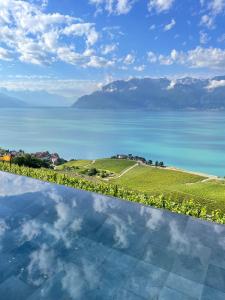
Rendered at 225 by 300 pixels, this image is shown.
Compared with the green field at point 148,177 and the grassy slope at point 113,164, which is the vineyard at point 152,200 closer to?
the green field at point 148,177

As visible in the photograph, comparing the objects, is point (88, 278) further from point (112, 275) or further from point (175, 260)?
point (175, 260)

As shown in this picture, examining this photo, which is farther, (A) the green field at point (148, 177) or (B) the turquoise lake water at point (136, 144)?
(B) the turquoise lake water at point (136, 144)

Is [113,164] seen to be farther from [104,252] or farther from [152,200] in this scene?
[104,252]

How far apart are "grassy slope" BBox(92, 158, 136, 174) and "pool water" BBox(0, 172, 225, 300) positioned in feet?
163

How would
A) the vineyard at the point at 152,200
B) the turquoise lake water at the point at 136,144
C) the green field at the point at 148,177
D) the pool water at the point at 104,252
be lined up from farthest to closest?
the turquoise lake water at the point at 136,144, the green field at the point at 148,177, the vineyard at the point at 152,200, the pool water at the point at 104,252

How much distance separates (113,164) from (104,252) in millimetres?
57247

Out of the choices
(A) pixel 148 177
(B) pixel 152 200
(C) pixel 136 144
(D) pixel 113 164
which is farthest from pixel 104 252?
(C) pixel 136 144

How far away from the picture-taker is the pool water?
382 centimetres

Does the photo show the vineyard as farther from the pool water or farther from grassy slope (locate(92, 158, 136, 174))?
Answer: grassy slope (locate(92, 158, 136, 174))

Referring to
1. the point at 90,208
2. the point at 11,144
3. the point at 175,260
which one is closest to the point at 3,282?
the point at 175,260

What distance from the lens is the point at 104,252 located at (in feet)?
15.5

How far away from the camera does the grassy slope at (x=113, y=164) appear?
189ft

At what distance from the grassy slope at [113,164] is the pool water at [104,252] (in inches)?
1961

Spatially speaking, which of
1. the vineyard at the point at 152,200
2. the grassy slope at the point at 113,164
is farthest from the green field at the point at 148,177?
the vineyard at the point at 152,200
